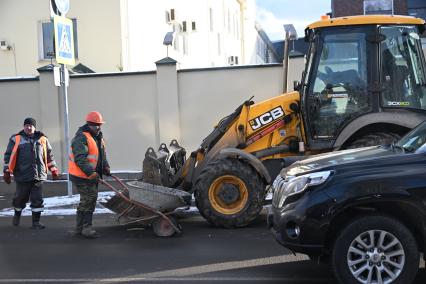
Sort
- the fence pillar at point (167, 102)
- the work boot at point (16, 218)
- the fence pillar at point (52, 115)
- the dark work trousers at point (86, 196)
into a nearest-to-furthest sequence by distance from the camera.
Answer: the dark work trousers at point (86, 196) < the work boot at point (16, 218) < the fence pillar at point (167, 102) < the fence pillar at point (52, 115)

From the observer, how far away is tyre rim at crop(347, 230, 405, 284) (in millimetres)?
4727

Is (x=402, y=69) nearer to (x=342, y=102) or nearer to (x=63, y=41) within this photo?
(x=342, y=102)

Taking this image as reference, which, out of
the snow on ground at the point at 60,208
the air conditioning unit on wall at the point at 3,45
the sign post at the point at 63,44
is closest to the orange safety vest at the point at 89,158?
the snow on ground at the point at 60,208

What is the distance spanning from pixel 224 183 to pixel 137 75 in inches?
269

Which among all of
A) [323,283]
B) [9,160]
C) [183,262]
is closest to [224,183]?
[183,262]

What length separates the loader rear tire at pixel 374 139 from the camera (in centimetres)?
773

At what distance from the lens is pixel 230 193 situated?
793cm

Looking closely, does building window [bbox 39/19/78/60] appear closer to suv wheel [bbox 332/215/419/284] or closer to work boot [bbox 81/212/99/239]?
work boot [bbox 81/212/99/239]

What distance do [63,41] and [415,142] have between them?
764cm

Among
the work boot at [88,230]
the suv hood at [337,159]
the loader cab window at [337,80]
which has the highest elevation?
the loader cab window at [337,80]

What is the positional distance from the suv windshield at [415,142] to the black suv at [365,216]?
0.25 feet

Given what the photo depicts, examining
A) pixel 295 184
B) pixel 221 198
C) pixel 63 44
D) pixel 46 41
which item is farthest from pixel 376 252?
pixel 46 41

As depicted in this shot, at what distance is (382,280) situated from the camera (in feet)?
15.6

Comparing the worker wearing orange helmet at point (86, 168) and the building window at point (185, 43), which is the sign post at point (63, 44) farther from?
the building window at point (185, 43)
